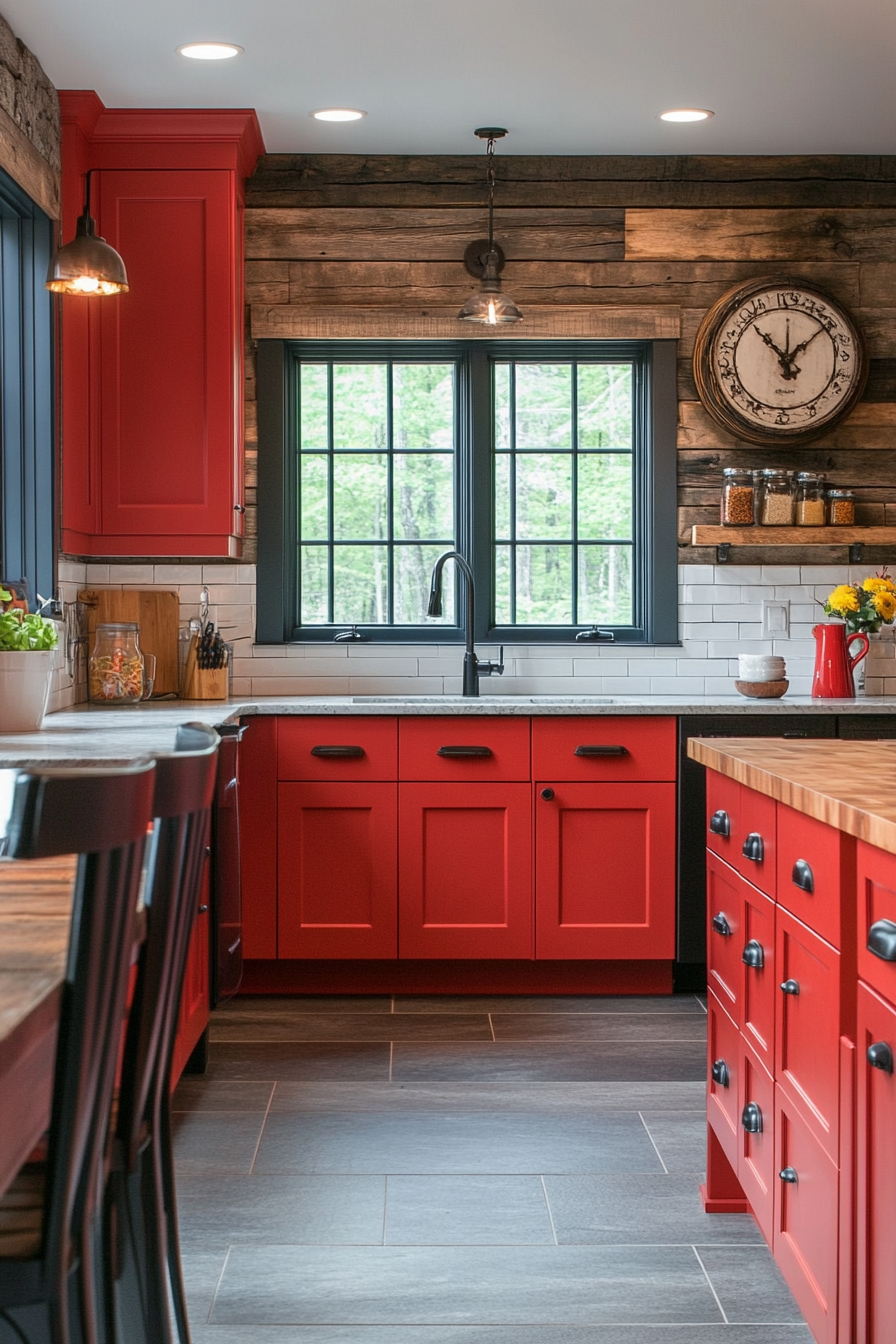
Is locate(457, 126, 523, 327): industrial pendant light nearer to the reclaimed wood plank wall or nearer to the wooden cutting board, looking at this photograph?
the reclaimed wood plank wall

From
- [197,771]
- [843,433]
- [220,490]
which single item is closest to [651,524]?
[843,433]

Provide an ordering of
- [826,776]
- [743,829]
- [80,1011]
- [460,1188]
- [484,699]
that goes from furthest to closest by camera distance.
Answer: [484,699], [460,1188], [743,829], [826,776], [80,1011]

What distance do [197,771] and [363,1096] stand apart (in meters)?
2.23

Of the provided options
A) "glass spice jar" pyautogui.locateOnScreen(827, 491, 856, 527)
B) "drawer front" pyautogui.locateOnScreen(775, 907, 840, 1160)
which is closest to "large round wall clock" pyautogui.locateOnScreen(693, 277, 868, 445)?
"glass spice jar" pyautogui.locateOnScreen(827, 491, 856, 527)

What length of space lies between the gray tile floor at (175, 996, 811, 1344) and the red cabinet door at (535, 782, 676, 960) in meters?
0.25

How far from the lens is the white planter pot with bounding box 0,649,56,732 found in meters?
3.35

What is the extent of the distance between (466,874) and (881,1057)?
102 inches

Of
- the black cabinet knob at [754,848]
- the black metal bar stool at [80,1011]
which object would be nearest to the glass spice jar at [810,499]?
the black cabinet knob at [754,848]

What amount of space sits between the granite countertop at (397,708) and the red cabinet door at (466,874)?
26 cm

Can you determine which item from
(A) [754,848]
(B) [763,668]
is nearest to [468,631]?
(B) [763,668]

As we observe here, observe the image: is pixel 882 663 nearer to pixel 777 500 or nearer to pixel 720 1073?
pixel 777 500

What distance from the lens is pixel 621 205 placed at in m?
4.68

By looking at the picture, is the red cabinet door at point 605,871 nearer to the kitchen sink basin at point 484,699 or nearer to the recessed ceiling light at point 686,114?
the kitchen sink basin at point 484,699

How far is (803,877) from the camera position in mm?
1970
